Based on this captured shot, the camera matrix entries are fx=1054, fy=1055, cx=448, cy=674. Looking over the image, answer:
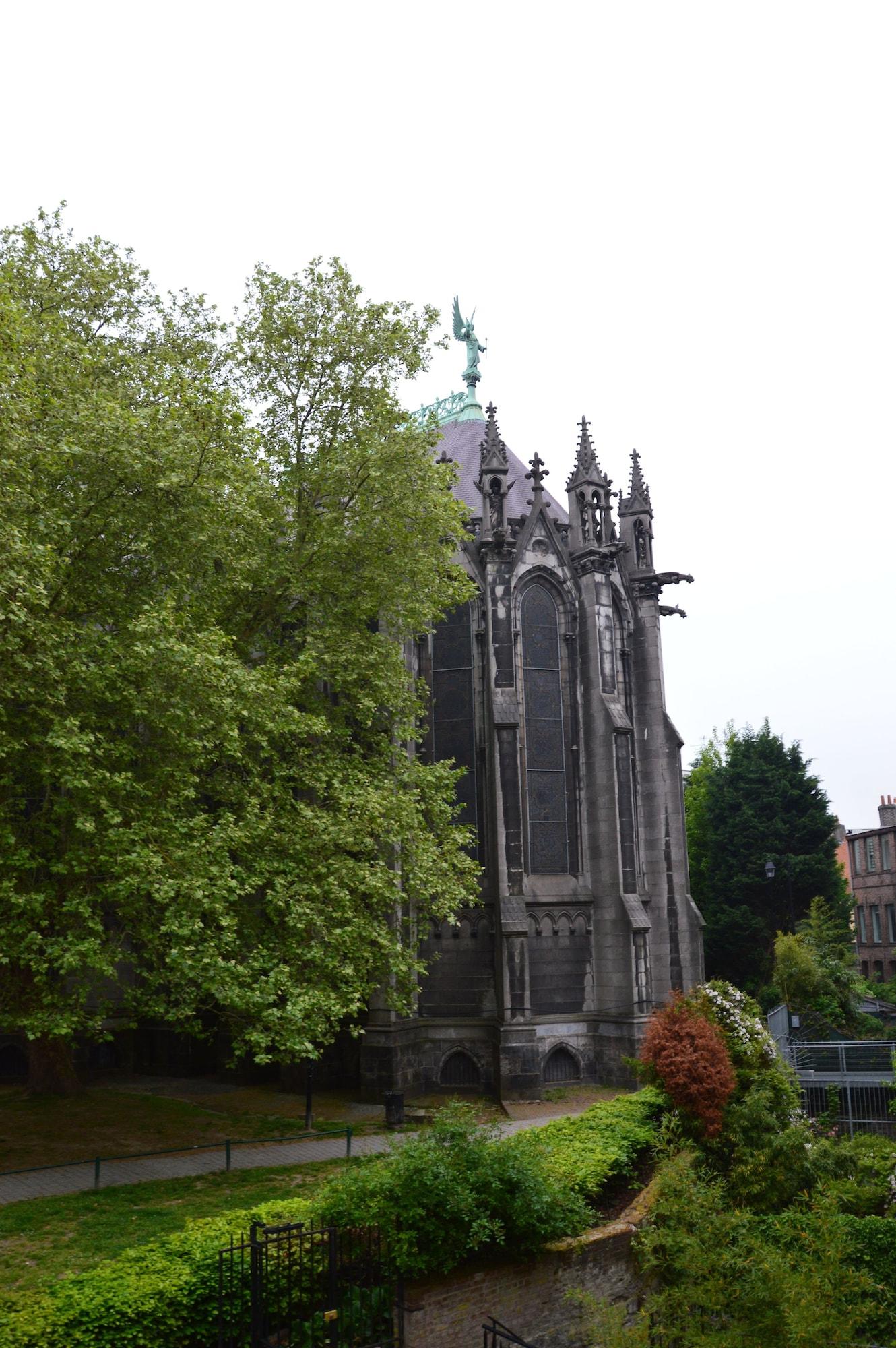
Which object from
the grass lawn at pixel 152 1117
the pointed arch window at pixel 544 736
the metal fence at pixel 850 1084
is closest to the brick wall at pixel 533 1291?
the grass lawn at pixel 152 1117

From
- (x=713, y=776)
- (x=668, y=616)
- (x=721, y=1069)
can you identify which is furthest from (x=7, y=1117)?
(x=713, y=776)

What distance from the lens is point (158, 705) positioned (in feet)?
58.1

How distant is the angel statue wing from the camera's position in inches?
1566

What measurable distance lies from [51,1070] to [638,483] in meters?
24.0

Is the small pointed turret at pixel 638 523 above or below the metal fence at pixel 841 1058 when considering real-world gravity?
above

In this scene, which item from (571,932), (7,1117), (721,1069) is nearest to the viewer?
(721,1069)

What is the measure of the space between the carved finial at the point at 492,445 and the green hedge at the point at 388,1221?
741 inches

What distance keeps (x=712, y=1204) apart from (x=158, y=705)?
37.9ft

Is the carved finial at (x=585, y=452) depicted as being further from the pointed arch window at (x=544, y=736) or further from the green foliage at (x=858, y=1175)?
the green foliage at (x=858, y=1175)

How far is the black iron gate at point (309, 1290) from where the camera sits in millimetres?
11562

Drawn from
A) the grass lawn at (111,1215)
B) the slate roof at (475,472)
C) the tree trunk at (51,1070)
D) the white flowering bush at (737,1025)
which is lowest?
the grass lawn at (111,1215)

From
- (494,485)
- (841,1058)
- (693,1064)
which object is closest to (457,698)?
(494,485)

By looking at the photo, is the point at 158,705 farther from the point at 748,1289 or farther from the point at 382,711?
the point at 748,1289

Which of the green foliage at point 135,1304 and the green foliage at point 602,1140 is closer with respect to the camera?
the green foliage at point 135,1304
